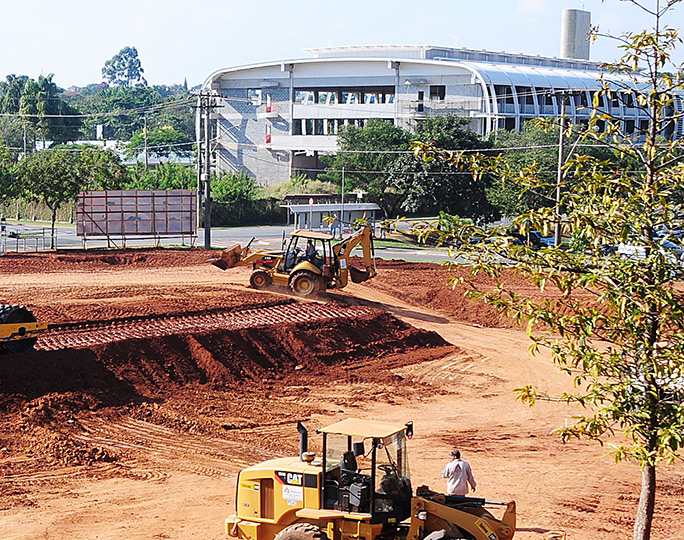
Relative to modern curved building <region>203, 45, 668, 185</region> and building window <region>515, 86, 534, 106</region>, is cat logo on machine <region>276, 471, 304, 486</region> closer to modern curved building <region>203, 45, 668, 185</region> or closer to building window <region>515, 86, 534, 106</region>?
modern curved building <region>203, 45, 668, 185</region>

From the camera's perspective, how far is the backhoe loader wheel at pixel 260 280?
113ft

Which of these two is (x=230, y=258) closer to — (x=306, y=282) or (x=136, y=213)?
(x=306, y=282)

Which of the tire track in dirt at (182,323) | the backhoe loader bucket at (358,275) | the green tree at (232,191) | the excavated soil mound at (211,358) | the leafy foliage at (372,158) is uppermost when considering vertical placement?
the leafy foliage at (372,158)

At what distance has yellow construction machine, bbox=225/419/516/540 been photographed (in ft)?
38.5

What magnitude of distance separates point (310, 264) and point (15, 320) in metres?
12.8

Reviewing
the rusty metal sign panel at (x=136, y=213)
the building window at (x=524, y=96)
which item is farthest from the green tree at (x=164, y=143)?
the rusty metal sign panel at (x=136, y=213)

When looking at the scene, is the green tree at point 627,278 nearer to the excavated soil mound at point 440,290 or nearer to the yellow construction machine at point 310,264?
the yellow construction machine at point 310,264

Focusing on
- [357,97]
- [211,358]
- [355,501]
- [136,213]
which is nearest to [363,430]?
[355,501]

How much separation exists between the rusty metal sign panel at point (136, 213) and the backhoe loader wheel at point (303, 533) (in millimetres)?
38948

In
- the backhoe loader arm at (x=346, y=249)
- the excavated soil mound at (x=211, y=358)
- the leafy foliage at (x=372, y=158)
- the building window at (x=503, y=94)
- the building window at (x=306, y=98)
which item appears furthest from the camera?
the building window at (x=306, y=98)

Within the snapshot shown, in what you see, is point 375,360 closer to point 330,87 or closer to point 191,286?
point 191,286

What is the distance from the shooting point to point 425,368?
27.3 metres

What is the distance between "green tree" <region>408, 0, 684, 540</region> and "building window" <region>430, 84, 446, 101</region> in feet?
239

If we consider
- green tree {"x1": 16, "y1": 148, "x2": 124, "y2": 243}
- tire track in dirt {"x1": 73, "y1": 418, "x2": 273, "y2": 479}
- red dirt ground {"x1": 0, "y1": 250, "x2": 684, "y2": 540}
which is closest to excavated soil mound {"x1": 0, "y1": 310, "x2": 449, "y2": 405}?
red dirt ground {"x1": 0, "y1": 250, "x2": 684, "y2": 540}
